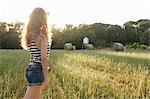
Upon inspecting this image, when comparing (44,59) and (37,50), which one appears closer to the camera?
(44,59)

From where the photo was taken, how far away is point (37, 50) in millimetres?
4234

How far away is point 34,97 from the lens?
13.9ft

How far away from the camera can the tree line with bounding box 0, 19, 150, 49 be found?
109 feet

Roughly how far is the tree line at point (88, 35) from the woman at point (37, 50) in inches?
1114

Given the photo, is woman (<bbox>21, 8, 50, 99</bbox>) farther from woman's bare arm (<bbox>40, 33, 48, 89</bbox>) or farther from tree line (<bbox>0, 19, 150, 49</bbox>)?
tree line (<bbox>0, 19, 150, 49</bbox>)

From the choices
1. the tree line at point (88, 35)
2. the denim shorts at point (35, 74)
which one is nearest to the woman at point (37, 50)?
the denim shorts at point (35, 74)

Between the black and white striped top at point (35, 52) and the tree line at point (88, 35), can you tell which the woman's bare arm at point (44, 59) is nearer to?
the black and white striped top at point (35, 52)

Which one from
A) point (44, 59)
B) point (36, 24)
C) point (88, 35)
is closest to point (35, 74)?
point (44, 59)

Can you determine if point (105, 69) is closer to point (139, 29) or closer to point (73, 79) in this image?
point (73, 79)

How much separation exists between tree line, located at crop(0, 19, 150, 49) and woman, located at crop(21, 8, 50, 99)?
28.3m

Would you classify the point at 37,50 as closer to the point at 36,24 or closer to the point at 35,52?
the point at 35,52

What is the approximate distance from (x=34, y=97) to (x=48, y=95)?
80 cm

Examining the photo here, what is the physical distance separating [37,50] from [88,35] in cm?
3321

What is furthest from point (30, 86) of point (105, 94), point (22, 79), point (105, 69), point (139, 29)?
point (139, 29)
